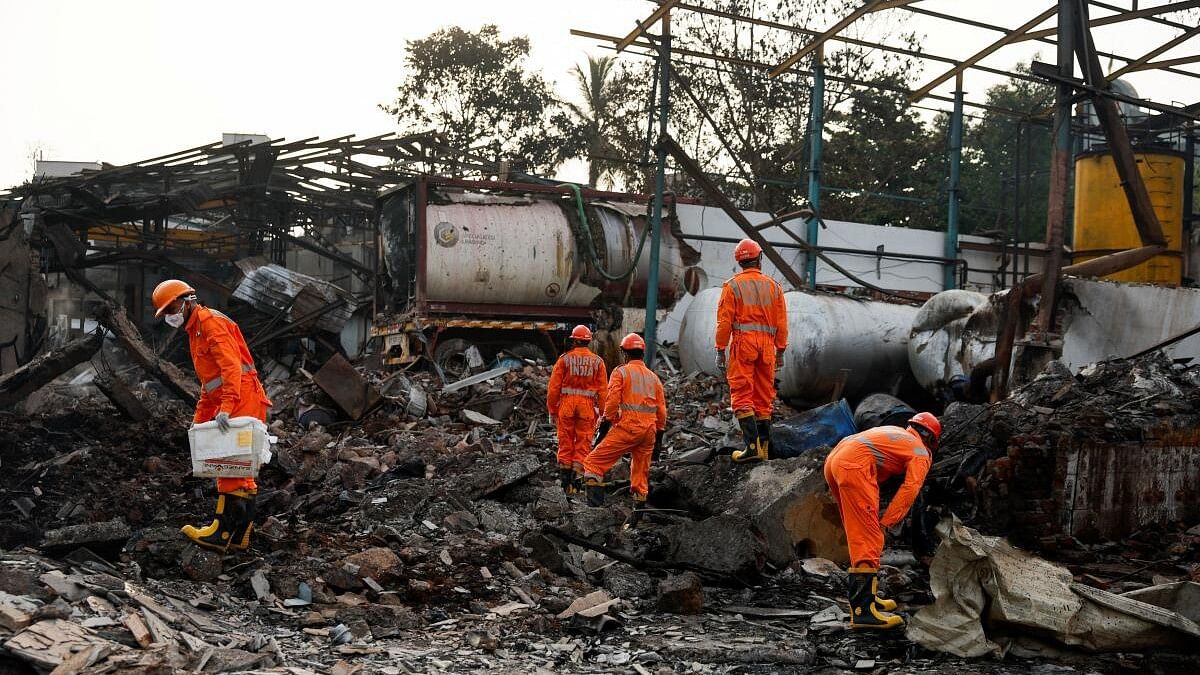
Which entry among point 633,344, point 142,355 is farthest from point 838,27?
point 142,355

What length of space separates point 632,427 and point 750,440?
94cm


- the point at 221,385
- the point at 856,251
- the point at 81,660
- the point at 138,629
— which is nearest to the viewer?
the point at 81,660

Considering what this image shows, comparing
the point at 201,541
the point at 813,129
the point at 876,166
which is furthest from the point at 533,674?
the point at 876,166

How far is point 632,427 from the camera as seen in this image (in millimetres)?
8797

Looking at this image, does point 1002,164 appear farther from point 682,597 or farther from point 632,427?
point 682,597

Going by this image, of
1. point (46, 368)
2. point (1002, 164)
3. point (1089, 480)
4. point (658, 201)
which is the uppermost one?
point (1002, 164)

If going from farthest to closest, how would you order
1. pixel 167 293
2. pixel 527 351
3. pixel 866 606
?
pixel 527 351 → pixel 167 293 → pixel 866 606

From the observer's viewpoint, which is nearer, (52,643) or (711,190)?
(52,643)

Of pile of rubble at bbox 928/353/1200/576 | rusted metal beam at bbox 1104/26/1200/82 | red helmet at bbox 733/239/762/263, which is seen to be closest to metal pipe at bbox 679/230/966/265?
rusted metal beam at bbox 1104/26/1200/82

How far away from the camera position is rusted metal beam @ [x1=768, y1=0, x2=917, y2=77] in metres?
13.5

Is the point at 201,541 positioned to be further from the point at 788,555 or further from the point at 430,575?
the point at 788,555

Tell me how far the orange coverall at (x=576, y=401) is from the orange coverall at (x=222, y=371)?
10.9ft

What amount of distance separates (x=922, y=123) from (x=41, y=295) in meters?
21.1

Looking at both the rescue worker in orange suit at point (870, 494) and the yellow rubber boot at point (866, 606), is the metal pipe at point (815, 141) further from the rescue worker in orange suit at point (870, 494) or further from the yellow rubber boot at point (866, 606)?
the yellow rubber boot at point (866, 606)
